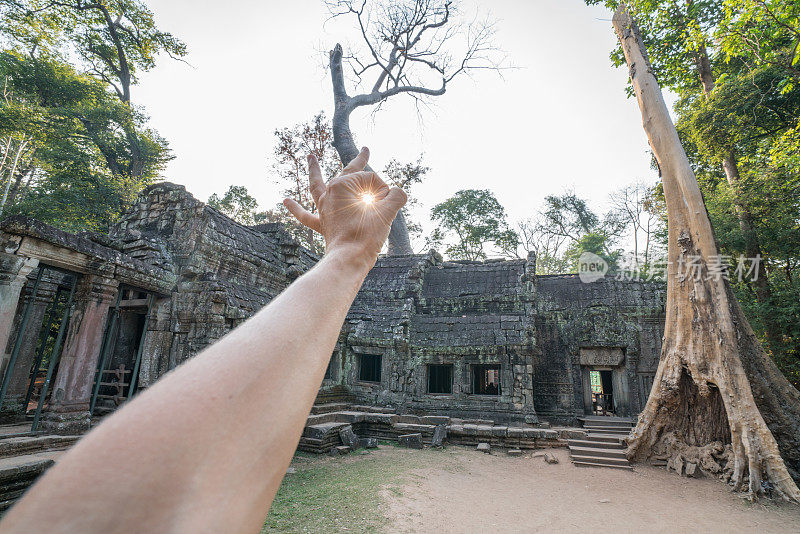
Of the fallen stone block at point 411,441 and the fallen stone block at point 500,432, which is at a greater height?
the fallen stone block at point 500,432

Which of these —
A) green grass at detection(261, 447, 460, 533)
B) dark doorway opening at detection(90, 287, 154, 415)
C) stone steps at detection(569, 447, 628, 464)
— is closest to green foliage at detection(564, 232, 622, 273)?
stone steps at detection(569, 447, 628, 464)

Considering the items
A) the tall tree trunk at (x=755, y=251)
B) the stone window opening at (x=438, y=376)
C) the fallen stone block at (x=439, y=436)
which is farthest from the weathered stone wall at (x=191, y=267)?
the tall tree trunk at (x=755, y=251)

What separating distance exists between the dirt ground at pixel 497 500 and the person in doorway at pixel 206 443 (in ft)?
14.4

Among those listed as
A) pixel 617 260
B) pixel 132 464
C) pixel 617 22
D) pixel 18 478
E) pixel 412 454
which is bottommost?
pixel 412 454

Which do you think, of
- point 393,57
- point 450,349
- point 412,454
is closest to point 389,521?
point 412,454

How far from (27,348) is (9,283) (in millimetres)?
4504

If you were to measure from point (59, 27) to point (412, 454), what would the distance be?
22.0 metres

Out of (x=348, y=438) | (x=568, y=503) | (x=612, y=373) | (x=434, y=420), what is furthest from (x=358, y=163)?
(x=612, y=373)

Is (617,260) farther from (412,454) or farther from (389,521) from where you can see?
(389,521)

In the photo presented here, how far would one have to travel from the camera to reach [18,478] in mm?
3840

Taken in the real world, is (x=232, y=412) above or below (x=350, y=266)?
below

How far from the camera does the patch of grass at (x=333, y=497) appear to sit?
421 cm

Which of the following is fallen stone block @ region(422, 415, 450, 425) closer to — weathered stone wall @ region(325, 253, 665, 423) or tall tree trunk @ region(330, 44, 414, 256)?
weathered stone wall @ region(325, 253, 665, 423)

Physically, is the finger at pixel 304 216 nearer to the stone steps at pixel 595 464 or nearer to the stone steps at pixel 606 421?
the stone steps at pixel 595 464
